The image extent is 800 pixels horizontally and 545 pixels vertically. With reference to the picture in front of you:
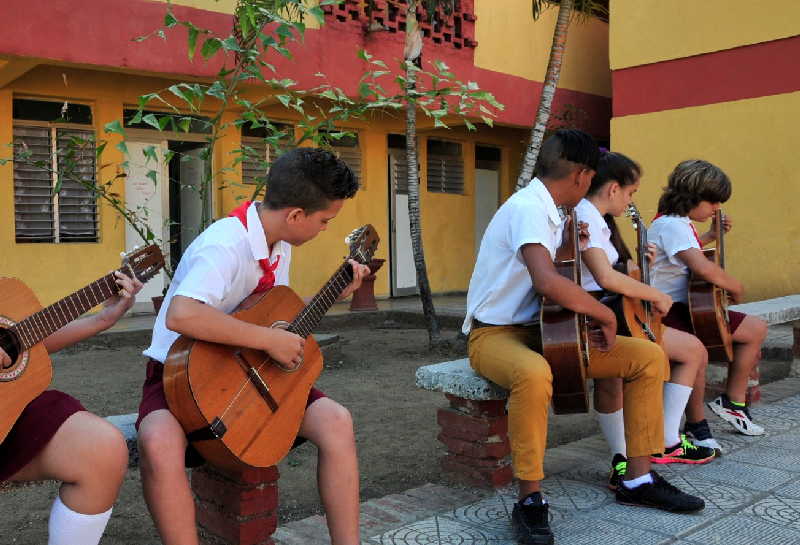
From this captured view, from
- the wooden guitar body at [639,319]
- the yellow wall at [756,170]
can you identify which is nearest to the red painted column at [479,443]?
the wooden guitar body at [639,319]

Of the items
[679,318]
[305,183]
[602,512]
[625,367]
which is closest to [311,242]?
[679,318]

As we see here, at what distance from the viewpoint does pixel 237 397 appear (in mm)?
2350

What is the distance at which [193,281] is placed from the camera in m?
2.40

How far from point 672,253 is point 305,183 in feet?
7.72

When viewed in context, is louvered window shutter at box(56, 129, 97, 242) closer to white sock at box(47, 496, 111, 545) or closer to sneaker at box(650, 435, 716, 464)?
sneaker at box(650, 435, 716, 464)

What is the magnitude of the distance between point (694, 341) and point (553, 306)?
4.17 feet

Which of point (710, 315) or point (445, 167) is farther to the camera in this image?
point (445, 167)

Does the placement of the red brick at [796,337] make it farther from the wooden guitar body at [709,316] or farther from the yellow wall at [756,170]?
the yellow wall at [756,170]

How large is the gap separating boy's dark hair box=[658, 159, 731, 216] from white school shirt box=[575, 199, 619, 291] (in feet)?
2.75

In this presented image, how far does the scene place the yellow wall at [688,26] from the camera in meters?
9.27

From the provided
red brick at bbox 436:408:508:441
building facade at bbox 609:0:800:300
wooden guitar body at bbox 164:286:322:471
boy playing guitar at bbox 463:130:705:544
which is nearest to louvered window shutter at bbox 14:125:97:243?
red brick at bbox 436:408:508:441

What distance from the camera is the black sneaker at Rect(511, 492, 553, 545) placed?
2838mm

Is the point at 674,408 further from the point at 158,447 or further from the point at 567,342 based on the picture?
the point at 158,447

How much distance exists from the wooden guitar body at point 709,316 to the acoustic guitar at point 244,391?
2427 millimetres
